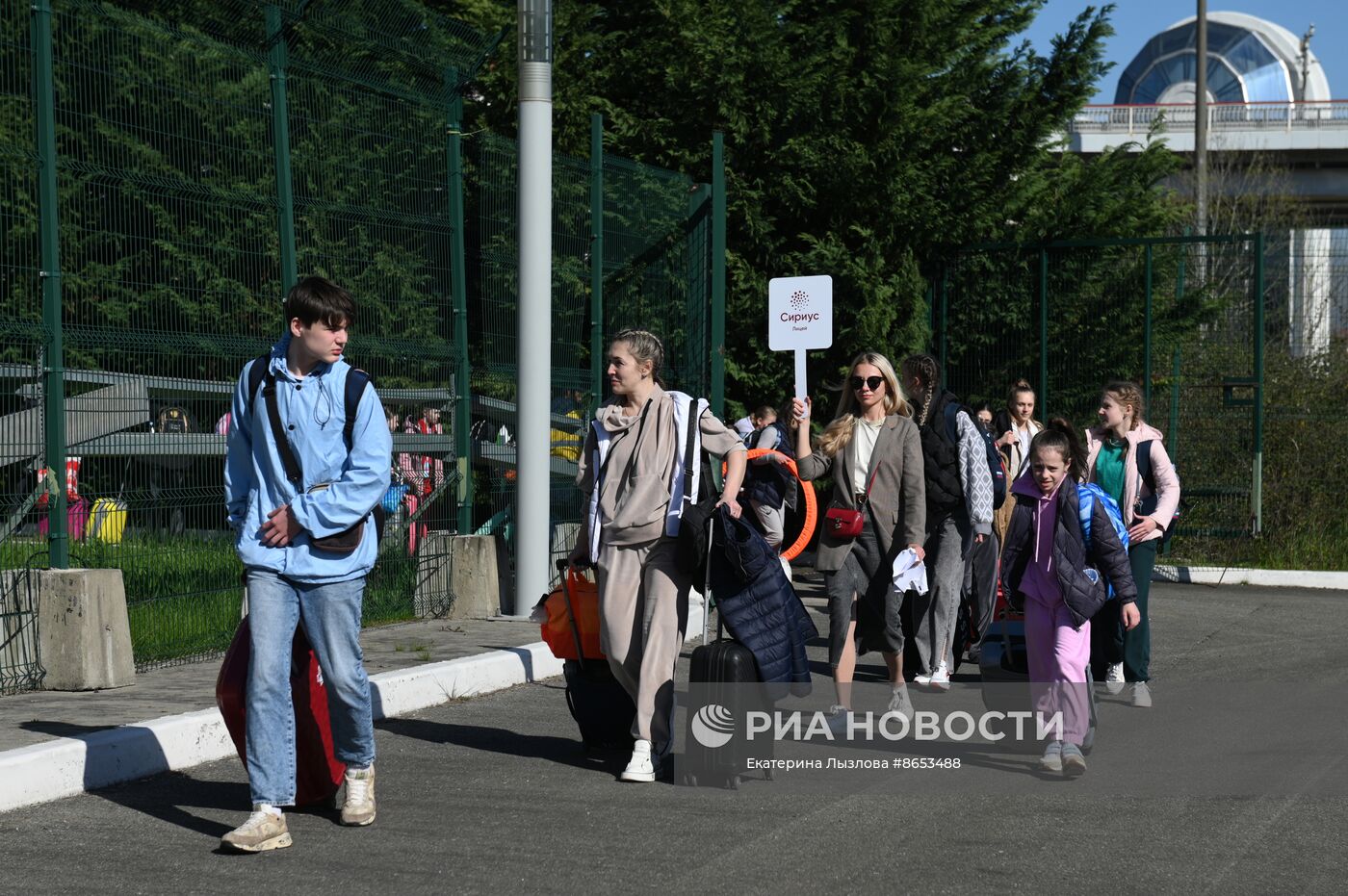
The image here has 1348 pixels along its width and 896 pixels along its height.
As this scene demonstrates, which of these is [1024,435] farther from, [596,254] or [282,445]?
[282,445]

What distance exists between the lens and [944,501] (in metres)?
8.76

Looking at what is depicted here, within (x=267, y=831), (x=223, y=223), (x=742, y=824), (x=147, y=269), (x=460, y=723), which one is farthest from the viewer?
(x=223, y=223)

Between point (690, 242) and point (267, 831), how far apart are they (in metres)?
9.25

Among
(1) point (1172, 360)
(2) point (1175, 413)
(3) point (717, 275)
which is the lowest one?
(2) point (1175, 413)

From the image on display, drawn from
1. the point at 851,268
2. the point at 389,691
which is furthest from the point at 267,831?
the point at 851,268

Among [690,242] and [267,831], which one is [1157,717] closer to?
[267,831]

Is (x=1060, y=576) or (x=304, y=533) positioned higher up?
(x=304, y=533)

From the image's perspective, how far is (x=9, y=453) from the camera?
7688mm

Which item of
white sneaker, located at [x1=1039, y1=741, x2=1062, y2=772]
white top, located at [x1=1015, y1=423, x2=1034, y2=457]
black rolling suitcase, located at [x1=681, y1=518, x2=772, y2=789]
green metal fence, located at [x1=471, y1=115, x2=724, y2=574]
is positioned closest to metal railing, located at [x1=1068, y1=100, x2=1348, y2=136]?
green metal fence, located at [x1=471, y1=115, x2=724, y2=574]

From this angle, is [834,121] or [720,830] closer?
[720,830]

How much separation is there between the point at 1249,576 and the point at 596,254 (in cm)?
755

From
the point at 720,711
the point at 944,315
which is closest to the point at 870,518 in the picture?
the point at 720,711

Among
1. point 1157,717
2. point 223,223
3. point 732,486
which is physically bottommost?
point 1157,717

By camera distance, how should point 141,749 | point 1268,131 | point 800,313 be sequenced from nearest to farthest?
point 141,749, point 800,313, point 1268,131
